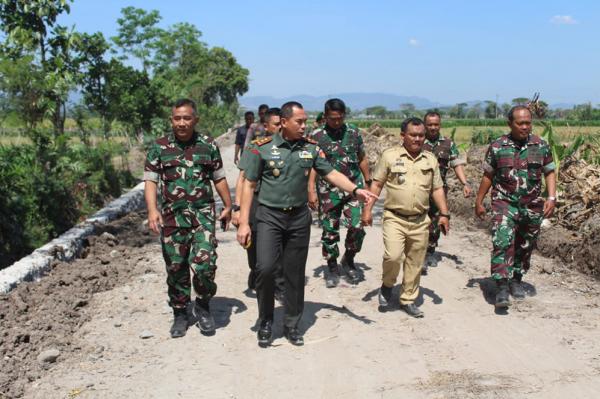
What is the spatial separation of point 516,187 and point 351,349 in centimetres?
Answer: 238

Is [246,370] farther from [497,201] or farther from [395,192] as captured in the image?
[497,201]

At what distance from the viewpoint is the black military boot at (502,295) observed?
225 inches

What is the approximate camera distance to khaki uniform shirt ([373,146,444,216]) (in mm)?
5551

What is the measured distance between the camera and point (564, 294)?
6.38 m

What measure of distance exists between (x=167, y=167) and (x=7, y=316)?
79.0 inches

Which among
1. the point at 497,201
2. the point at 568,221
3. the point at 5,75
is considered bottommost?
the point at 568,221

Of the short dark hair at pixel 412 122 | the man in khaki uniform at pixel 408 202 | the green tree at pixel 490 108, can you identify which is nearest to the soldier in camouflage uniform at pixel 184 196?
the man in khaki uniform at pixel 408 202

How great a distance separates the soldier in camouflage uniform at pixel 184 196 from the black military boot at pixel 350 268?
6.90 feet

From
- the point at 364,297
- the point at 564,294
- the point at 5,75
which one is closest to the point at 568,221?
the point at 564,294

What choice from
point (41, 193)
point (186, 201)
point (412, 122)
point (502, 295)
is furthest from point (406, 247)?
point (41, 193)

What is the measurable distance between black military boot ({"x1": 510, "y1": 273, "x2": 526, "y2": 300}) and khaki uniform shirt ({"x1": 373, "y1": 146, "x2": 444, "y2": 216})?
1.50 metres

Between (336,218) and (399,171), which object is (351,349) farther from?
(336,218)

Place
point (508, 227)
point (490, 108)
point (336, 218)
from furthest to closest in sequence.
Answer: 1. point (490, 108)
2. point (336, 218)
3. point (508, 227)

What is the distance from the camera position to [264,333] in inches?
198
